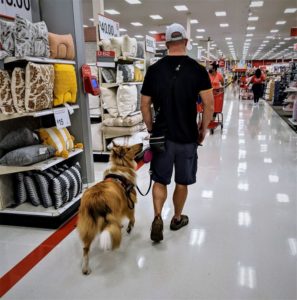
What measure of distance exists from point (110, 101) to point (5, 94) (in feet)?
7.70

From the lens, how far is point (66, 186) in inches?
115

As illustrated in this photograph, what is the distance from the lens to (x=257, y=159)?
16.8 ft

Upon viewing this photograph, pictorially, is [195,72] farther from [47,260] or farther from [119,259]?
[47,260]

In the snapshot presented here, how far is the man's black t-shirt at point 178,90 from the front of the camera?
231cm

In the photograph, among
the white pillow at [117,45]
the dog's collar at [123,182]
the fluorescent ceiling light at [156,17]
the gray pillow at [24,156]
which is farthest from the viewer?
the fluorescent ceiling light at [156,17]

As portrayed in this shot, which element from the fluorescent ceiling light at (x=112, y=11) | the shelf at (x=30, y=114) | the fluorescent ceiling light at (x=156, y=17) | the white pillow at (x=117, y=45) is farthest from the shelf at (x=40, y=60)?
the fluorescent ceiling light at (x=156, y=17)

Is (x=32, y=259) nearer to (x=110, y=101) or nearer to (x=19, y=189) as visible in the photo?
(x=19, y=189)

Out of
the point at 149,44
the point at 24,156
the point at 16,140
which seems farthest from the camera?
the point at 149,44

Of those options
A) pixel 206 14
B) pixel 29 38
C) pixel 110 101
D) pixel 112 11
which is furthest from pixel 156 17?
pixel 29 38

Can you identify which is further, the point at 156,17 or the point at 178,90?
the point at 156,17

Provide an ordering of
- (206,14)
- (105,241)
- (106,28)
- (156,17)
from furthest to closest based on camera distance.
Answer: (156,17) → (206,14) → (106,28) → (105,241)

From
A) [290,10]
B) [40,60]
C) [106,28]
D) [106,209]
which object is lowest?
[106,209]

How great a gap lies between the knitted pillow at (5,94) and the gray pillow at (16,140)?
0.30 meters

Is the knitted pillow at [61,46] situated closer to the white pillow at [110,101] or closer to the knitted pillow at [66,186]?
the knitted pillow at [66,186]
